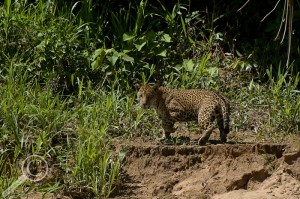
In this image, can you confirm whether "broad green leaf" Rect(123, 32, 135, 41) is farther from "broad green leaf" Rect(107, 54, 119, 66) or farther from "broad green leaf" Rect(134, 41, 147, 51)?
"broad green leaf" Rect(107, 54, 119, 66)

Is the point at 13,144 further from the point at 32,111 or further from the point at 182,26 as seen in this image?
the point at 182,26

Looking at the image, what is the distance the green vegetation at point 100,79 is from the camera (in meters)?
9.91

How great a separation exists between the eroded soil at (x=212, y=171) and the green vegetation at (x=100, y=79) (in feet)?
0.98

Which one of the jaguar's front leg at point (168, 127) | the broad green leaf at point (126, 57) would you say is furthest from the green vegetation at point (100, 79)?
the jaguar's front leg at point (168, 127)

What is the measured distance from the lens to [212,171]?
33.1ft

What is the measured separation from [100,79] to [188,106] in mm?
1799

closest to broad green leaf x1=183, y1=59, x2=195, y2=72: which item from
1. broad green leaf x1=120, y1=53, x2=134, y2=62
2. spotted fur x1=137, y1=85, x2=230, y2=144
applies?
broad green leaf x1=120, y1=53, x2=134, y2=62

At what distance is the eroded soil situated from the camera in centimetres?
986

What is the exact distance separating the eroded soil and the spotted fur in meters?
0.28

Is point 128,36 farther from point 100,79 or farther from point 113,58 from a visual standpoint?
point 100,79

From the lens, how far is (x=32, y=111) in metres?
10.5

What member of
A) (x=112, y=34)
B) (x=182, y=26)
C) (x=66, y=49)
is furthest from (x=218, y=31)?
(x=66, y=49)

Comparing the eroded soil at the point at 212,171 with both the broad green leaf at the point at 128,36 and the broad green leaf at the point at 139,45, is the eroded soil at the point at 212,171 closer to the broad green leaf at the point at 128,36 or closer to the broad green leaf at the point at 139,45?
the broad green leaf at the point at 139,45

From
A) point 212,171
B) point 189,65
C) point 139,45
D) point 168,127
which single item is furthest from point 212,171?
point 139,45
